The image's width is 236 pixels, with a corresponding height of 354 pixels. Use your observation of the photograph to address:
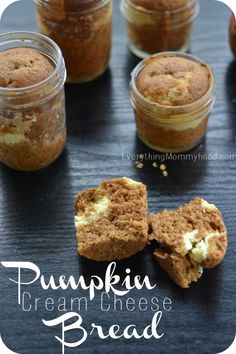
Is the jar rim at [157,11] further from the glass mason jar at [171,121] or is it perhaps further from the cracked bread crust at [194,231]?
the cracked bread crust at [194,231]

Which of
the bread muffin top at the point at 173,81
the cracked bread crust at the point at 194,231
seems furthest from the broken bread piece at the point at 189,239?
the bread muffin top at the point at 173,81

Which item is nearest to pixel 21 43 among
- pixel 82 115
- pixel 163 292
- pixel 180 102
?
pixel 82 115

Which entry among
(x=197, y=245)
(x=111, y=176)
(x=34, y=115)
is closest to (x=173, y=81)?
(x=111, y=176)

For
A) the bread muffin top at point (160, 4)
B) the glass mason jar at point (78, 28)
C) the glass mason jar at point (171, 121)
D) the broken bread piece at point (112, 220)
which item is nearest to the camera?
the broken bread piece at point (112, 220)

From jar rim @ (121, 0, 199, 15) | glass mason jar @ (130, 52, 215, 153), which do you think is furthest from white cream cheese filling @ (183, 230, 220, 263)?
jar rim @ (121, 0, 199, 15)

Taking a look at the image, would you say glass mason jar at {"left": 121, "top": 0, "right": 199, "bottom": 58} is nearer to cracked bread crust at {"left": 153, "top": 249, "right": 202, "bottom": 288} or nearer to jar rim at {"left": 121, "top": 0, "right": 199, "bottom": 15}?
jar rim at {"left": 121, "top": 0, "right": 199, "bottom": 15}

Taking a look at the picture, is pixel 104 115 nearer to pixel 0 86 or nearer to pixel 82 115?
pixel 82 115

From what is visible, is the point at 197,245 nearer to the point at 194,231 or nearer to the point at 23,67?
the point at 194,231
